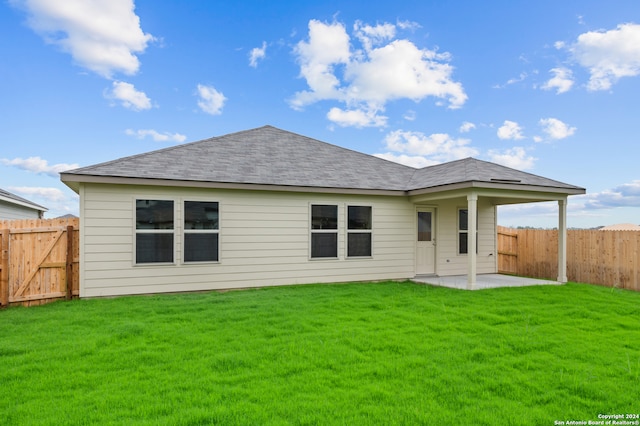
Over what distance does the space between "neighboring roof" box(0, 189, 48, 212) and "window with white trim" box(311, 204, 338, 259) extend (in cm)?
1304

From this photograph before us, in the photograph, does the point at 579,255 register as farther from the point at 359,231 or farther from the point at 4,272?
the point at 4,272

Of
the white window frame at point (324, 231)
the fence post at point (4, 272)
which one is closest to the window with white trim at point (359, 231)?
the white window frame at point (324, 231)

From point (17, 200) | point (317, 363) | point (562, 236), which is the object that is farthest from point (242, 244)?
point (17, 200)

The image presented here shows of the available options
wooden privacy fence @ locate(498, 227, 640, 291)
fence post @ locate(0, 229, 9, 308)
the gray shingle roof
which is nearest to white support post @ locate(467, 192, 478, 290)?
the gray shingle roof

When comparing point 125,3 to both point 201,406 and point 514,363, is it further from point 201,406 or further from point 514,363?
point 514,363

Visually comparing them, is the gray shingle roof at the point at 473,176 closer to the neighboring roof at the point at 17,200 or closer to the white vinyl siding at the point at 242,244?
the white vinyl siding at the point at 242,244

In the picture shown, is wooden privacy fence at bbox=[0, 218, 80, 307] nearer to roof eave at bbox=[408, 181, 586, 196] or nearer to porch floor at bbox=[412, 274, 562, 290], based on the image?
roof eave at bbox=[408, 181, 586, 196]

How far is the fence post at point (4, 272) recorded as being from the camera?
7129 millimetres

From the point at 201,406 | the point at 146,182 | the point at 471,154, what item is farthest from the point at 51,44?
the point at 471,154

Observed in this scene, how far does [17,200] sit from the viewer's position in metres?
15.8

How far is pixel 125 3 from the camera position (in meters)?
8.88

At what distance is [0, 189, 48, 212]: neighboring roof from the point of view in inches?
571

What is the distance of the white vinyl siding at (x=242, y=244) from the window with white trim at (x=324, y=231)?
0.50 feet

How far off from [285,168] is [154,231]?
3614 millimetres
